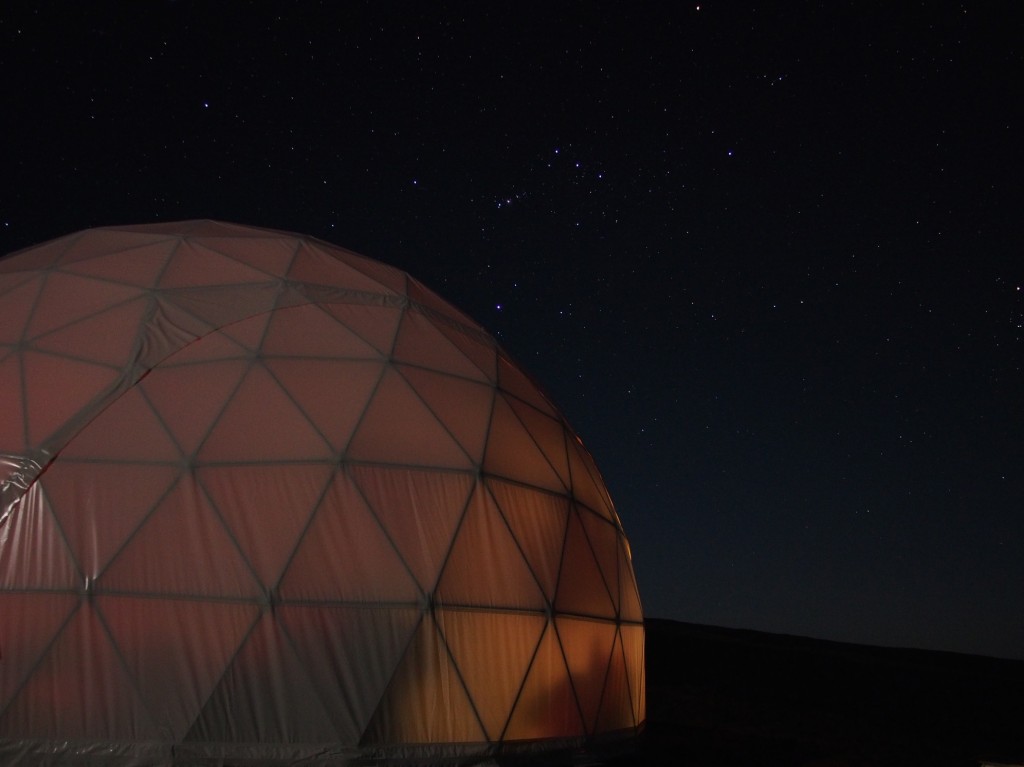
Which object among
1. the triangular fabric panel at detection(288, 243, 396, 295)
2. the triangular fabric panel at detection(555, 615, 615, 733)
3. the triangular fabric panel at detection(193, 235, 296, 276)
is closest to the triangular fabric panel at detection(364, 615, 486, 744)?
the triangular fabric panel at detection(555, 615, 615, 733)

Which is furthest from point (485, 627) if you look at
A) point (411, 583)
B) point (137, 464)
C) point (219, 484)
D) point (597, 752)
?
point (137, 464)

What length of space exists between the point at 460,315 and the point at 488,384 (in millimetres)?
2218

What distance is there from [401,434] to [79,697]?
4451mm

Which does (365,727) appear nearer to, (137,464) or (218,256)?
(137,464)

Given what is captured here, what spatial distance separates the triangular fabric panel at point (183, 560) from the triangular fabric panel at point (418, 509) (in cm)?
164

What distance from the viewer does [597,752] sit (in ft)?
35.2

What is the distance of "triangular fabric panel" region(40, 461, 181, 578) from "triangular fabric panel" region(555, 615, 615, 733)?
513 cm

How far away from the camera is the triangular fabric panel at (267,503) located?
30.1 ft

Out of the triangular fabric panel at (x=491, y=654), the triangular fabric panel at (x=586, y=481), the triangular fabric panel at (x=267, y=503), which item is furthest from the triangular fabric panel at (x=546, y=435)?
the triangular fabric panel at (x=267, y=503)

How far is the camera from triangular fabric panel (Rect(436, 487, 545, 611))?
32.2 feet

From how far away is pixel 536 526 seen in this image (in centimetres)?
1098

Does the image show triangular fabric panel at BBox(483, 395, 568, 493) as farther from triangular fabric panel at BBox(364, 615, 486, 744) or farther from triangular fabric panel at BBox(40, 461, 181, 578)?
triangular fabric panel at BBox(40, 461, 181, 578)

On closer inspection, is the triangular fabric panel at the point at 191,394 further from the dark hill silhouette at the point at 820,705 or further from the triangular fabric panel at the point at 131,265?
the dark hill silhouette at the point at 820,705

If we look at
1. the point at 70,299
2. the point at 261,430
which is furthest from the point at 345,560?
the point at 70,299
